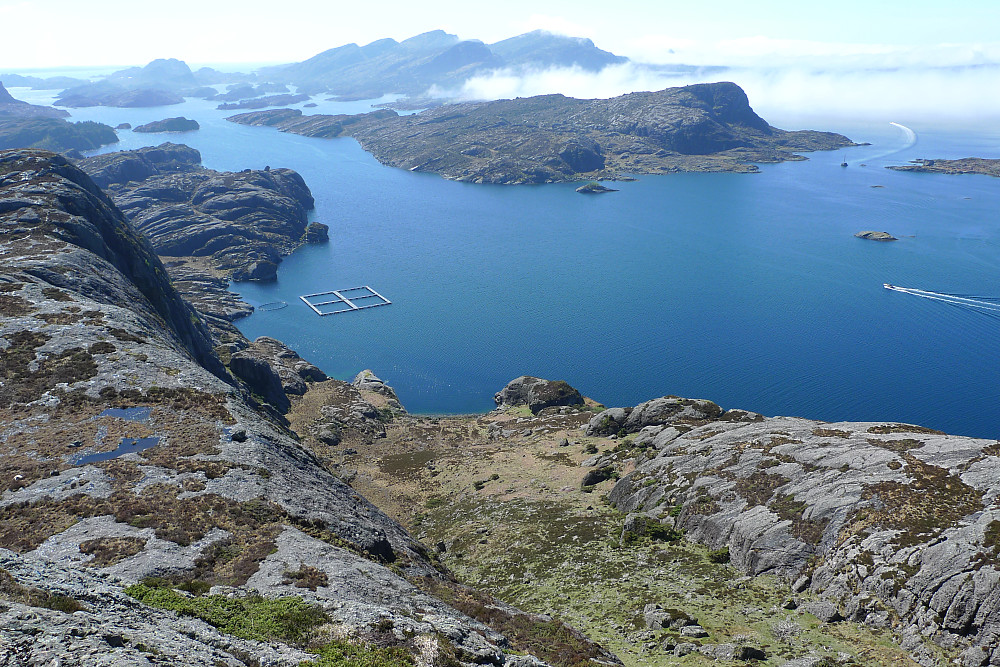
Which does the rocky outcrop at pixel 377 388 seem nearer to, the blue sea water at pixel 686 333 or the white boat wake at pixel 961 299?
the blue sea water at pixel 686 333

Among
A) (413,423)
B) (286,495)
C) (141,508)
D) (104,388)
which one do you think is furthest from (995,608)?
(413,423)

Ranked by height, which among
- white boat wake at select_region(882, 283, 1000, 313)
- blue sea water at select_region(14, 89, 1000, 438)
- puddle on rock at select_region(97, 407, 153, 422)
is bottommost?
blue sea water at select_region(14, 89, 1000, 438)

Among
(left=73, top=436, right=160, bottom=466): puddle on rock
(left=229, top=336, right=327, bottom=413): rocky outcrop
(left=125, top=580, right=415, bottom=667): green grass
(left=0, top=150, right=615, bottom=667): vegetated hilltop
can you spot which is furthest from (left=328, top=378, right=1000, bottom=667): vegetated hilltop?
(left=229, top=336, right=327, bottom=413): rocky outcrop

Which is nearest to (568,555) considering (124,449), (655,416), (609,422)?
(655,416)

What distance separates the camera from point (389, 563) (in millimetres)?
36406

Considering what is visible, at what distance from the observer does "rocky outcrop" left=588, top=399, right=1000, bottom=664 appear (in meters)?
32.2

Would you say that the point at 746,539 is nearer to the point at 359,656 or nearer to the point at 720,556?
the point at 720,556

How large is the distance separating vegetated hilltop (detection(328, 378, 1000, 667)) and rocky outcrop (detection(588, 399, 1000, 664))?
4.0 inches

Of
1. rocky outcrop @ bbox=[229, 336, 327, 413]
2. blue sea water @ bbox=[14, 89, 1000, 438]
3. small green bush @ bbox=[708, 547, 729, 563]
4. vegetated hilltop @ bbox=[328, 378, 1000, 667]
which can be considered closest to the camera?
vegetated hilltop @ bbox=[328, 378, 1000, 667]

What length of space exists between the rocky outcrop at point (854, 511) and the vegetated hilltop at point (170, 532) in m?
16.0

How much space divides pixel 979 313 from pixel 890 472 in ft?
475

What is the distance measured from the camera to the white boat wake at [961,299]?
156 metres

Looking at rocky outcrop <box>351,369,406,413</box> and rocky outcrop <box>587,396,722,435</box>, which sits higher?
rocky outcrop <box>587,396,722,435</box>

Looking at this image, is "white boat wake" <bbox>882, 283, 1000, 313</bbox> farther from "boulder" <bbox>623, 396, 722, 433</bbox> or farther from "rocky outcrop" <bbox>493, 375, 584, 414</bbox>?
"boulder" <bbox>623, 396, 722, 433</bbox>
